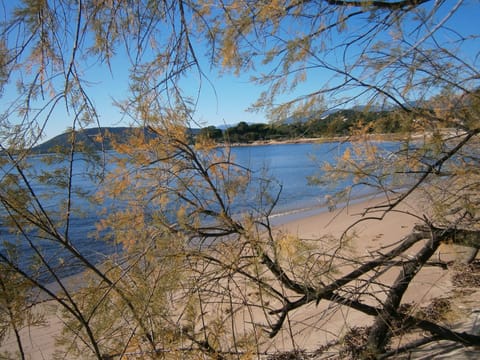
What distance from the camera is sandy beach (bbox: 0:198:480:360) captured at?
9.59 ft

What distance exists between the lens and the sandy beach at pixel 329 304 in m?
2.92

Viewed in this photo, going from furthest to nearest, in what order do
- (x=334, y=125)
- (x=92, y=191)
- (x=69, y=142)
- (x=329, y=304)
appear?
1. (x=329, y=304)
2. (x=92, y=191)
3. (x=334, y=125)
4. (x=69, y=142)

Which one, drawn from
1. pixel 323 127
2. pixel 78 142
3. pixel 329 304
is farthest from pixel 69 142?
pixel 329 304

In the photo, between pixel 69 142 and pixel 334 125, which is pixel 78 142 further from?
pixel 334 125

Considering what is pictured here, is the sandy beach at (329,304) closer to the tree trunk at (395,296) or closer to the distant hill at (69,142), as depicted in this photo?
the tree trunk at (395,296)

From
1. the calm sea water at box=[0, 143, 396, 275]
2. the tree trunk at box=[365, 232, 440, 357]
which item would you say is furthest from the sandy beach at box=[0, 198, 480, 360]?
the calm sea water at box=[0, 143, 396, 275]

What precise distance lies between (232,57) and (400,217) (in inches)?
378

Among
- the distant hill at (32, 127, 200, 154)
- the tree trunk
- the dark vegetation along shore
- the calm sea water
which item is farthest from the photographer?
the tree trunk

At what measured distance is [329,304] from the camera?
2.78 m

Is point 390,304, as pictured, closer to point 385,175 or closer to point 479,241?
point 479,241

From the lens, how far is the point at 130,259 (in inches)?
93.7

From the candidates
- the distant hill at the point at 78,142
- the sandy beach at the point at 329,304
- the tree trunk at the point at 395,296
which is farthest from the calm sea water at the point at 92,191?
the tree trunk at the point at 395,296

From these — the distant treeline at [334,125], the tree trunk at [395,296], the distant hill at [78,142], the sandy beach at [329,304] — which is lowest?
the sandy beach at [329,304]

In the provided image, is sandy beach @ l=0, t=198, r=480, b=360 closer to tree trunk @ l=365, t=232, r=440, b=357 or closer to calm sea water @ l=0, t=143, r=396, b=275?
tree trunk @ l=365, t=232, r=440, b=357
